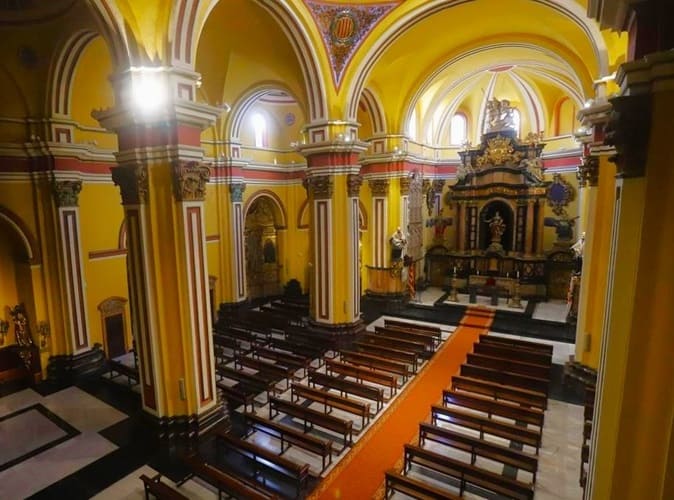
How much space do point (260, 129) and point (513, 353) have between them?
1267cm

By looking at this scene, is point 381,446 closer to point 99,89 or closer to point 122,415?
point 122,415

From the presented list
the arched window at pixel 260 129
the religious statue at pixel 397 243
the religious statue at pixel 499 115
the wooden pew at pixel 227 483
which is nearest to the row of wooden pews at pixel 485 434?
the wooden pew at pixel 227 483

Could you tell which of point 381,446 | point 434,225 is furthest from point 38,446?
point 434,225

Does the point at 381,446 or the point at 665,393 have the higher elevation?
the point at 665,393

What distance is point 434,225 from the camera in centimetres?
1877

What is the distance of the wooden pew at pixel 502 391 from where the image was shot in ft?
22.3

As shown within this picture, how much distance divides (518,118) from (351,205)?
39.2ft

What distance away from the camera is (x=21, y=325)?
8.81 meters

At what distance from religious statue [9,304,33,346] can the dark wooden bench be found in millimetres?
8049

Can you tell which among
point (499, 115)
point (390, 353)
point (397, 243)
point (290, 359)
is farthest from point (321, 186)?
point (499, 115)

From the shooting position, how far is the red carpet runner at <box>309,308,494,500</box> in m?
5.49

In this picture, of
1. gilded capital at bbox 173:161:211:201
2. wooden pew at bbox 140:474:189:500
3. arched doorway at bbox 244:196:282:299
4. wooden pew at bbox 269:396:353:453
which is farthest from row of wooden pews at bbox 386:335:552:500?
arched doorway at bbox 244:196:282:299

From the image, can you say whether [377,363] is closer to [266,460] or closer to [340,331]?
[340,331]

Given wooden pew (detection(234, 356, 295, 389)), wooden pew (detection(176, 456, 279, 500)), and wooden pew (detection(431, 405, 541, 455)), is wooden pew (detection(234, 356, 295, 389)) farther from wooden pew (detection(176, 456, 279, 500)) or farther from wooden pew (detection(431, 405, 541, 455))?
wooden pew (detection(431, 405, 541, 455))
